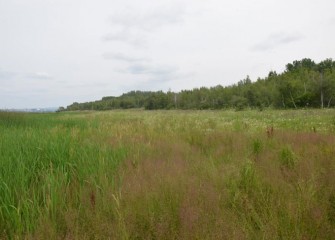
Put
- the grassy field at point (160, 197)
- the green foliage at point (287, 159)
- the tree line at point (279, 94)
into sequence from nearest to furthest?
the grassy field at point (160, 197) < the green foliage at point (287, 159) < the tree line at point (279, 94)

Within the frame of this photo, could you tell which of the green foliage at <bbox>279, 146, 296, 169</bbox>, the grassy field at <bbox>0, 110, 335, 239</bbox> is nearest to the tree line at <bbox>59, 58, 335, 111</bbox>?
the green foliage at <bbox>279, 146, 296, 169</bbox>

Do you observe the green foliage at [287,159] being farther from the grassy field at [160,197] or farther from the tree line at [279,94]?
the tree line at [279,94]

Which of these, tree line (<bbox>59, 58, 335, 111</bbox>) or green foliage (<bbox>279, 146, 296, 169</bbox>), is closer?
green foliage (<bbox>279, 146, 296, 169</bbox>)

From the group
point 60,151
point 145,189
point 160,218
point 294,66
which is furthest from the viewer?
point 294,66

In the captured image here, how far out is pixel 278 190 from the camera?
155 inches

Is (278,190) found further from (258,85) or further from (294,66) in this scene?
(294,66)

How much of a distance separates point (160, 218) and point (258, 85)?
2108 inches

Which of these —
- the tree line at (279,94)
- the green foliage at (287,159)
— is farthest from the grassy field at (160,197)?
the tree line at (279,94)

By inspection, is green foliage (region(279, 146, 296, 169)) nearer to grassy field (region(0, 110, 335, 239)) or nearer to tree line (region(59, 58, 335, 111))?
grassy field (region(0, 110, 335, 239))

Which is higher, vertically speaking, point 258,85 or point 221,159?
point 258,85

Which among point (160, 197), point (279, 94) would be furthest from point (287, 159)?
point (279, 94)

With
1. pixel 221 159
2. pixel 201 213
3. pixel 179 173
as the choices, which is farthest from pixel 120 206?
pixel 221 159

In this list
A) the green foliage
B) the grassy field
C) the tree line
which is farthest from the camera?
the tree line

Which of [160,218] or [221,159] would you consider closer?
[160,218]
